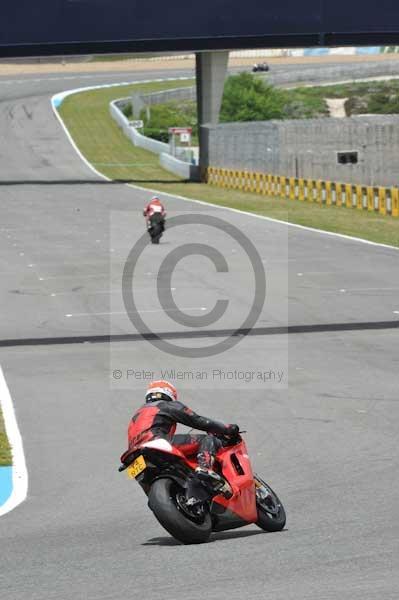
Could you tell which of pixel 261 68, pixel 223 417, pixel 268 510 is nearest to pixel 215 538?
pixel 268 510

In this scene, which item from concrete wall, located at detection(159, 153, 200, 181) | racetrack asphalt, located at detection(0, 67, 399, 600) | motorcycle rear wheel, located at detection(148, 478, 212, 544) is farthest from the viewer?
concrete wall, located at detection(159, 153, 200, 181)

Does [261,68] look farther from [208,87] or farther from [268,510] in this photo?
[268,510]

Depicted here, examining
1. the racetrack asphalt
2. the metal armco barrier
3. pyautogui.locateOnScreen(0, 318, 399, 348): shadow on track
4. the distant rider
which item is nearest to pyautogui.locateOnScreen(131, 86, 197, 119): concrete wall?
the metal armco barrier

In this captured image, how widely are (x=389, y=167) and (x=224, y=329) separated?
3645 centimetres

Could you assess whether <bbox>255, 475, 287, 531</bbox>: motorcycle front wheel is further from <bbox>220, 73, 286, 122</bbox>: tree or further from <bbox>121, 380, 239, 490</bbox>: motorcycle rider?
<bbox>220, 73, 286, 122</bbox>: tree

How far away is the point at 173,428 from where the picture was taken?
10.5 metres

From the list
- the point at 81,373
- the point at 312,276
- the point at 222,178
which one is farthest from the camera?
the point at 222,178

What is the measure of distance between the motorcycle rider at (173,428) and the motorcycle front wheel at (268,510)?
1.54 ft

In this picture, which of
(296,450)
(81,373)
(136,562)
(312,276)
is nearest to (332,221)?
(312,276)

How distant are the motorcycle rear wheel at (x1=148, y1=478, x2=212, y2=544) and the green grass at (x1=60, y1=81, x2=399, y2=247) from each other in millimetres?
28554

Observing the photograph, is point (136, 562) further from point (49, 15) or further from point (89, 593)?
point (49, 15)

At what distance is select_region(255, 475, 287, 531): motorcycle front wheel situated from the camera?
1044 centimetres

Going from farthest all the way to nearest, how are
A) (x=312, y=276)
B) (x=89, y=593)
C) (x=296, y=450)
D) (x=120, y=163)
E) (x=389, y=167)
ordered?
1. (x=120, y=163)
2. (x=389, y=167)
3. (x=312, y=276)
4. (x=296, y=450)
5. (x=89, y=593)

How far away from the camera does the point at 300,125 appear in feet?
203
